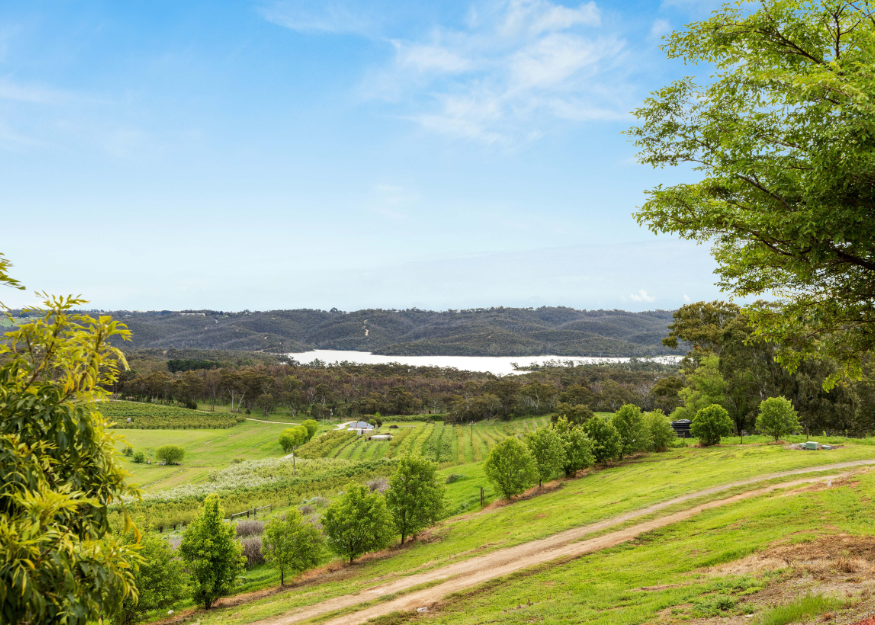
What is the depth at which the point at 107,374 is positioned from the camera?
458 centimetres

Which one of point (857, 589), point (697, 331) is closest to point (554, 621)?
point (857, 589)

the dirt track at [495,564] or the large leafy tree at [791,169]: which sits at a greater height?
the large leafy tree at [791,169]

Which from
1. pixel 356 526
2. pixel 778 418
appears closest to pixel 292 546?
pixel 356 526

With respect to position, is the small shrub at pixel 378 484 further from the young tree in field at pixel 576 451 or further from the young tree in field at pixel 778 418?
the young tree in field at pixel 778 418

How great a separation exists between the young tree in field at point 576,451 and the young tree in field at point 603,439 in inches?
67.8

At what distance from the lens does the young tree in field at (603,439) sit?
39750mm

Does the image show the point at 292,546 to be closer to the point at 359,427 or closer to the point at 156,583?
the point at 156,583

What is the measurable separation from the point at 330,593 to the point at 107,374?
18106 mm

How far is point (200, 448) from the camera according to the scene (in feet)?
226

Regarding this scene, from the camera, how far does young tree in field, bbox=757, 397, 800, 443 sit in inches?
1483

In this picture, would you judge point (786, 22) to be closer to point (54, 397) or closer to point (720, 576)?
point (54, 397)

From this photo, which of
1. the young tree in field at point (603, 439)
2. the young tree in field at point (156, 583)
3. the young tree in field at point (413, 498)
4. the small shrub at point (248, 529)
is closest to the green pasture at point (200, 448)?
the small shrub at point (248, 529)

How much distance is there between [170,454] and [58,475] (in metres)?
65.7

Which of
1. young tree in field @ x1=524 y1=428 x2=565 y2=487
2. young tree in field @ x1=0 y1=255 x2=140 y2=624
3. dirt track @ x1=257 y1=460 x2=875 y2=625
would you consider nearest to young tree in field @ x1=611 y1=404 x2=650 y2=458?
young tree in field @ x1=524 y1=428 x2=565 y2=487
